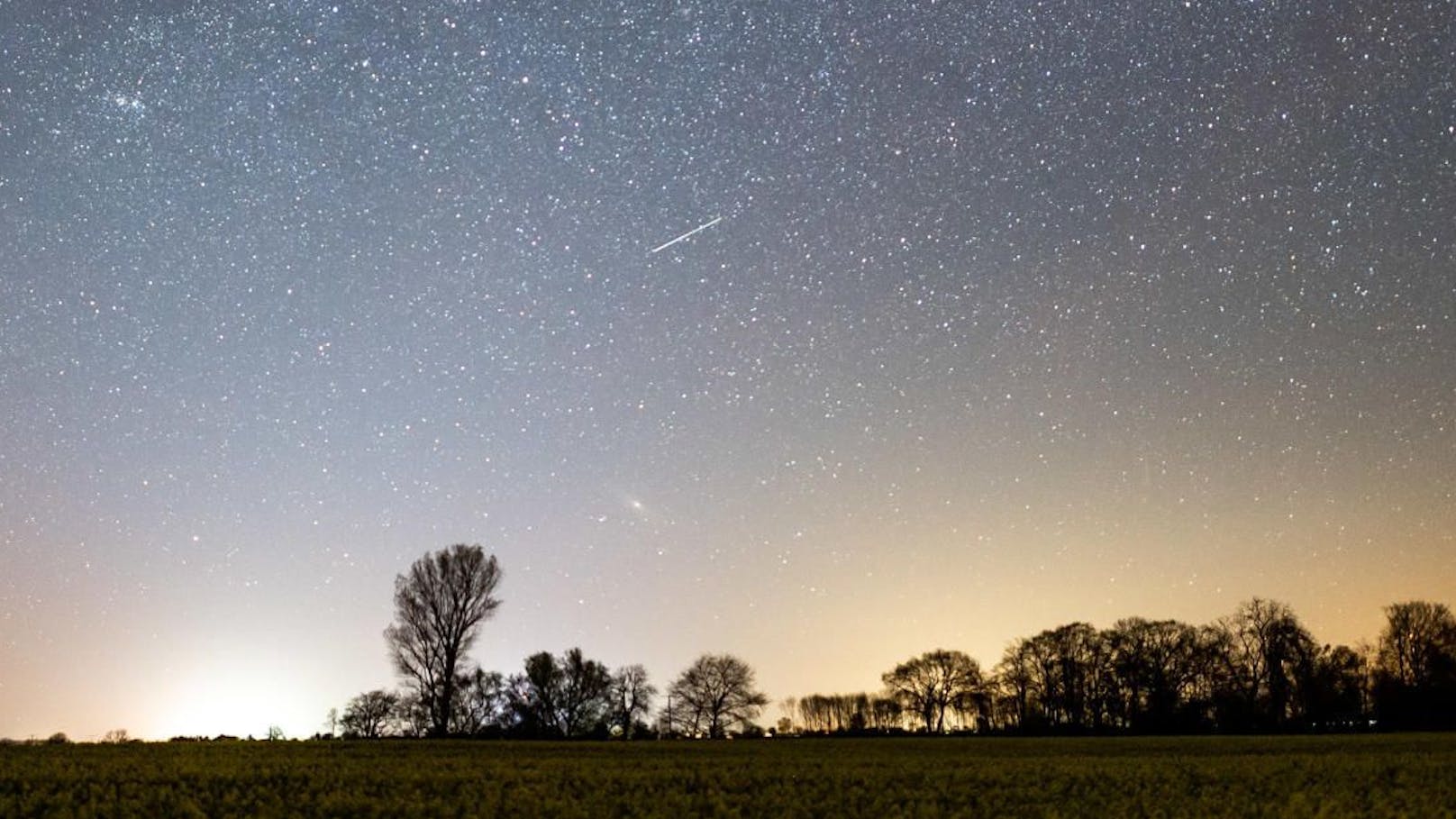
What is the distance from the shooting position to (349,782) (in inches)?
814

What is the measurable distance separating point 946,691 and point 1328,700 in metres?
43.9

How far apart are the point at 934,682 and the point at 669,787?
113 m

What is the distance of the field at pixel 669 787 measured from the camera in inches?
693

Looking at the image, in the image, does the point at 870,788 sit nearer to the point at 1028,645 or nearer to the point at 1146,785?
the point at 1146,785

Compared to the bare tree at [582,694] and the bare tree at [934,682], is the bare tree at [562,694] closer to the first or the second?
the bare tree at [582,694]

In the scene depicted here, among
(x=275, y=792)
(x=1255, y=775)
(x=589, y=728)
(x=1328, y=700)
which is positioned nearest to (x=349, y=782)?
(x=275, y=792)

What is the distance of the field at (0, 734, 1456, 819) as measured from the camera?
1759 cm

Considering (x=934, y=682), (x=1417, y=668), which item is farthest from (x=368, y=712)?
(x=1417, y=668)

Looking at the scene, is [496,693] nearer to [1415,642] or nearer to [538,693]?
[538,693]

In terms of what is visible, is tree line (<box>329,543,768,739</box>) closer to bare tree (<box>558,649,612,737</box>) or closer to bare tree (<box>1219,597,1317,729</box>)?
bare tree (<box>558,649,612,737</box>)

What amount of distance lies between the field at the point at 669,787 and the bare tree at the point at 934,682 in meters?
98.0

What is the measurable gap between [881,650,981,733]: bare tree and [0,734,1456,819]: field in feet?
322

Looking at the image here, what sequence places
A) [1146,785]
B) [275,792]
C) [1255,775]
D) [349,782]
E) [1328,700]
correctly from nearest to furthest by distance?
[275,792]
[349,782]
[1146,785]
[1255,775]
[1328,700]

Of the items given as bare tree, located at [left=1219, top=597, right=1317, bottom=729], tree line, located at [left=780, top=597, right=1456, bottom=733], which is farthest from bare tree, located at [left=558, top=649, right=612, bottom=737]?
bare tree, located at [left=1219, top=597, right=1317, bottom=729]
